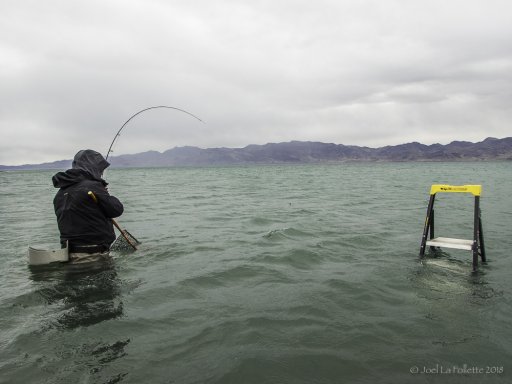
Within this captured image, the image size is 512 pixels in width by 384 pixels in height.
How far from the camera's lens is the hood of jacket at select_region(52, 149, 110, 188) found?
7512 millimetres

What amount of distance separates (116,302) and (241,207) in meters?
14.5

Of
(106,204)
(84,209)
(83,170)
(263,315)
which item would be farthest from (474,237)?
(83,170)

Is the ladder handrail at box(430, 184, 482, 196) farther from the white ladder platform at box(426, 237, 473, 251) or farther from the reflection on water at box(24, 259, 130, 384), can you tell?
the reflection on water at box(24, 259, 130, 384)

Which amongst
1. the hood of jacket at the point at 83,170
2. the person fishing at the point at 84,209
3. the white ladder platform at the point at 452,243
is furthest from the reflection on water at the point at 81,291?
the white ladder platform at the point at 452,243

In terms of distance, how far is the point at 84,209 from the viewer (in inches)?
294

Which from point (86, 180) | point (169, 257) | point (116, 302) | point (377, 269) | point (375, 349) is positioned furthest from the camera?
point (169, 257)

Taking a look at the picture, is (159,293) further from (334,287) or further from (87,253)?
(334,287)

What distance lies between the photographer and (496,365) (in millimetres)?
4441

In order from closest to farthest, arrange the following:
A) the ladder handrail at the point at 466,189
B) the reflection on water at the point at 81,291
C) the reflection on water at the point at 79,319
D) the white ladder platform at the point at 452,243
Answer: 1. the reflection on water at the point at 79,319
2. the reflection on water at the point at 81,291
3. the ladder handrail at the point at 466,189
4. the white ladder platform at the point at 452,243

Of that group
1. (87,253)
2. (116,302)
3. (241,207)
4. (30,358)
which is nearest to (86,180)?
(87,253)

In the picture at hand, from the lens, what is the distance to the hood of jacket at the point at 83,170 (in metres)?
7.51

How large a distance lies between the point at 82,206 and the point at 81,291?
172cm

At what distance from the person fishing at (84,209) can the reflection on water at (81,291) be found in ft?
1.11

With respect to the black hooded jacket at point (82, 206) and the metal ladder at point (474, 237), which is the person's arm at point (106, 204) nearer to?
the black hooded jacket at point (82, 206)
